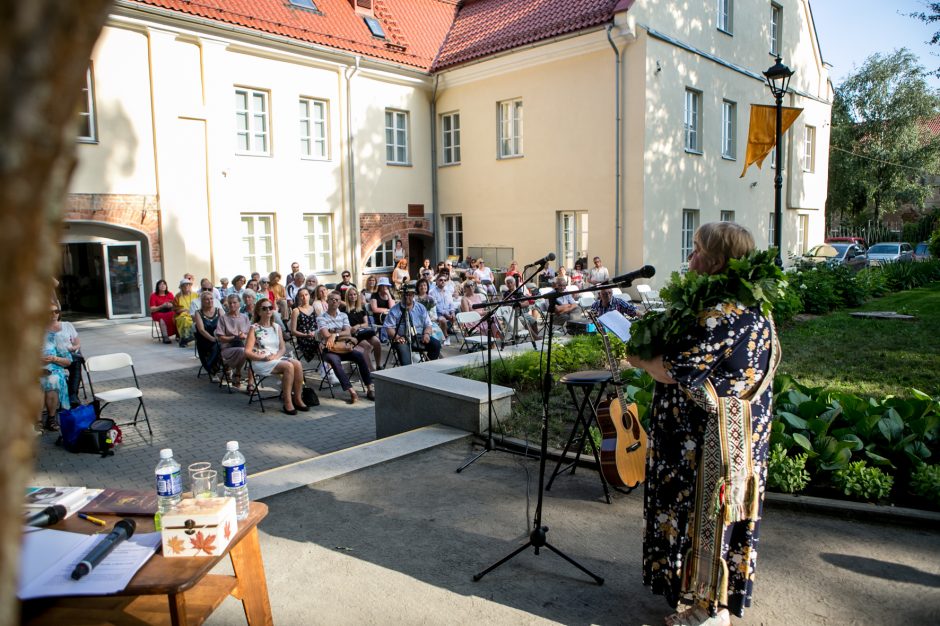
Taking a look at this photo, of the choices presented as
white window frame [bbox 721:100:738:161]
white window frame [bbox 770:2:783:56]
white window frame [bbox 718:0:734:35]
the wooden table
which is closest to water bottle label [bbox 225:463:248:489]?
the wooden table

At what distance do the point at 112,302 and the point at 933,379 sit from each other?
1664 centimetres

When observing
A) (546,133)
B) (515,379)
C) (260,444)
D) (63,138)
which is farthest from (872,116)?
(63,138)

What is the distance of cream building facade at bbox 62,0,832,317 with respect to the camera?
51.9ft

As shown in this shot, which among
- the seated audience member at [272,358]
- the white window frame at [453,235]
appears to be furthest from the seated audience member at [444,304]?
the white window frame at [453,235]

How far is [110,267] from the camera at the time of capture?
1597 centimetres

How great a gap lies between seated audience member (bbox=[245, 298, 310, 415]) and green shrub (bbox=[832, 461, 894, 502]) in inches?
247

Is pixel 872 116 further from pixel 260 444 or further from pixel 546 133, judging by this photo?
pixel 260 444

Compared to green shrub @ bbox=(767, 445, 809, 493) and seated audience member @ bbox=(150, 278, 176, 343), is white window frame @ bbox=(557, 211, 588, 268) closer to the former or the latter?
seated audience member @ bbox=(150, 278, 176, 343)

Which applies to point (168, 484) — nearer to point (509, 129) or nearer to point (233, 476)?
point (233, 476)

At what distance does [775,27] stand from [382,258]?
16.0m

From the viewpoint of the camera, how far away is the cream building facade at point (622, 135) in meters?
17.7

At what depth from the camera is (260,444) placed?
7.37 m

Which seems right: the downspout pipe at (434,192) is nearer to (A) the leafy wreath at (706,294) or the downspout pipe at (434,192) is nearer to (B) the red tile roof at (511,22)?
(B) the red tile roof at (511,22)

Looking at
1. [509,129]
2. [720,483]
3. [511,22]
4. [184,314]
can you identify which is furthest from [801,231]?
[720,483]
